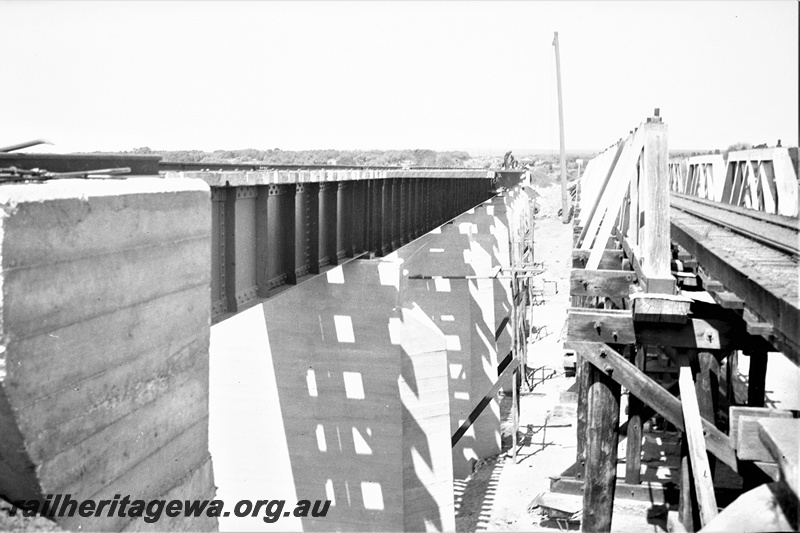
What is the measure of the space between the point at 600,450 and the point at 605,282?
75.7 inches

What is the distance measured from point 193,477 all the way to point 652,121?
5680 millimetres

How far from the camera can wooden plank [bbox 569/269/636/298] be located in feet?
29.7

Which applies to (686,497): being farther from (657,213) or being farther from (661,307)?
(657,213)

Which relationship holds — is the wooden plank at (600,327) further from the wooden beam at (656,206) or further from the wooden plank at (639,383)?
the wooden beam at (656,206)

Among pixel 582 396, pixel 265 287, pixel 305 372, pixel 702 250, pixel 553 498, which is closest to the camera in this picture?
pixel 702 250

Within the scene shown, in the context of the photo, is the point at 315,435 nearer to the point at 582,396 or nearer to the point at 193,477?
the point at 582,396

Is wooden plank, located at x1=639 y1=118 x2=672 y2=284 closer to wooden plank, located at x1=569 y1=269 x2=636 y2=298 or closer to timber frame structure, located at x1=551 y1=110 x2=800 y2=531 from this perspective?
timber frame structure, located at x1=551 y1=110 x2=800 y2=531

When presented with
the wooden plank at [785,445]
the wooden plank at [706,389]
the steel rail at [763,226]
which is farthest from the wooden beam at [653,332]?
the wooden plank at [785,445]

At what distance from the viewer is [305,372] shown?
1445 centimetres

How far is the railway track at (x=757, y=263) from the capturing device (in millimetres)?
4844

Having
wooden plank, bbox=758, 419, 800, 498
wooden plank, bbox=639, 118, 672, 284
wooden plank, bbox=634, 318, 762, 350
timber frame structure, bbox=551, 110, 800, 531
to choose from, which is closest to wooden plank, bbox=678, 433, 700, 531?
timber frame structure, bbox=551, 110, 800, 531

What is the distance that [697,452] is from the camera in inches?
297

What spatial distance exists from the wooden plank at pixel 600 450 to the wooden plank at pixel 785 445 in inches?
162

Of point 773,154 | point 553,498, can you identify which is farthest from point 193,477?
point 773,154
